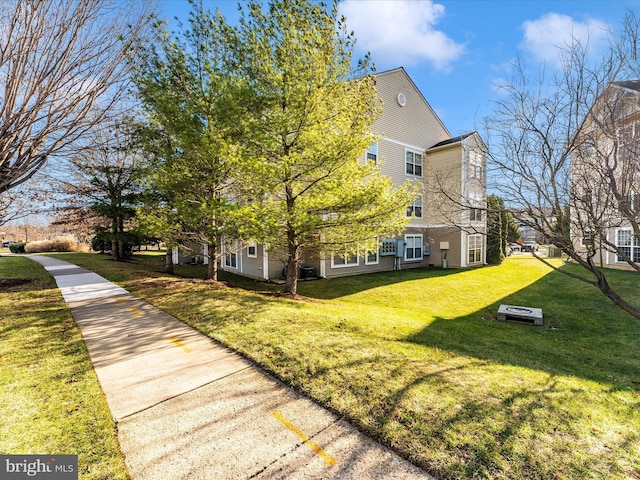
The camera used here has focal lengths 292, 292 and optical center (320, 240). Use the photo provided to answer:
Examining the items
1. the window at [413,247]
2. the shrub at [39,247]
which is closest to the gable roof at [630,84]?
the window at [413,247]

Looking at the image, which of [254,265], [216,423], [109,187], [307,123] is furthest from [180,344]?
[109,187]

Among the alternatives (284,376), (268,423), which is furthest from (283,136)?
(268,423)

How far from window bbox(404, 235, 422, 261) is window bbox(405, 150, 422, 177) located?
4.02 m

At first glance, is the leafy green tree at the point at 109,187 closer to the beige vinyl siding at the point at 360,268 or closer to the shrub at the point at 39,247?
the beige vinyl siding at the point at 360,268

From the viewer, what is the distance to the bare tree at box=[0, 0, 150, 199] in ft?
16.1

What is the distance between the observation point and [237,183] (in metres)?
8.79

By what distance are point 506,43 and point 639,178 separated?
3301 millimetres

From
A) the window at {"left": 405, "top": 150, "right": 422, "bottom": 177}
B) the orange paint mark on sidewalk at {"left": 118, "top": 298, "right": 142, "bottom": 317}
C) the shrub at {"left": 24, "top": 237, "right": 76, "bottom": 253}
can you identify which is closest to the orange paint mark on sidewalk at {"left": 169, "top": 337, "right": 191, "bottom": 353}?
the orange paint mark on sidewalk at {"left": 118, "top": 298, "right": 142, "bottom": 317}

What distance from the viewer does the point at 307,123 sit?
23.7 feet

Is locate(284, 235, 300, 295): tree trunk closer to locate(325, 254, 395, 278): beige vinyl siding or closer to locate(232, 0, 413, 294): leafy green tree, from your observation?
locate(232, 0, 413, 294): leafy green tree

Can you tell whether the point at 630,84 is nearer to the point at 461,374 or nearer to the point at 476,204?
the point at 476,204

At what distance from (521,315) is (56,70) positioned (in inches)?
477

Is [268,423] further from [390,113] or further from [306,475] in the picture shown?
[390,113]

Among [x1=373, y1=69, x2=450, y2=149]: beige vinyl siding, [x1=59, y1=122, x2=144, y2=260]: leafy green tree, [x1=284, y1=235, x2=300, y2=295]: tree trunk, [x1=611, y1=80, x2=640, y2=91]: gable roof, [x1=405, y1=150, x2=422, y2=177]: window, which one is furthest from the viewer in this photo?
[x1=405, y1=150, x2=422, y2=177]: window
